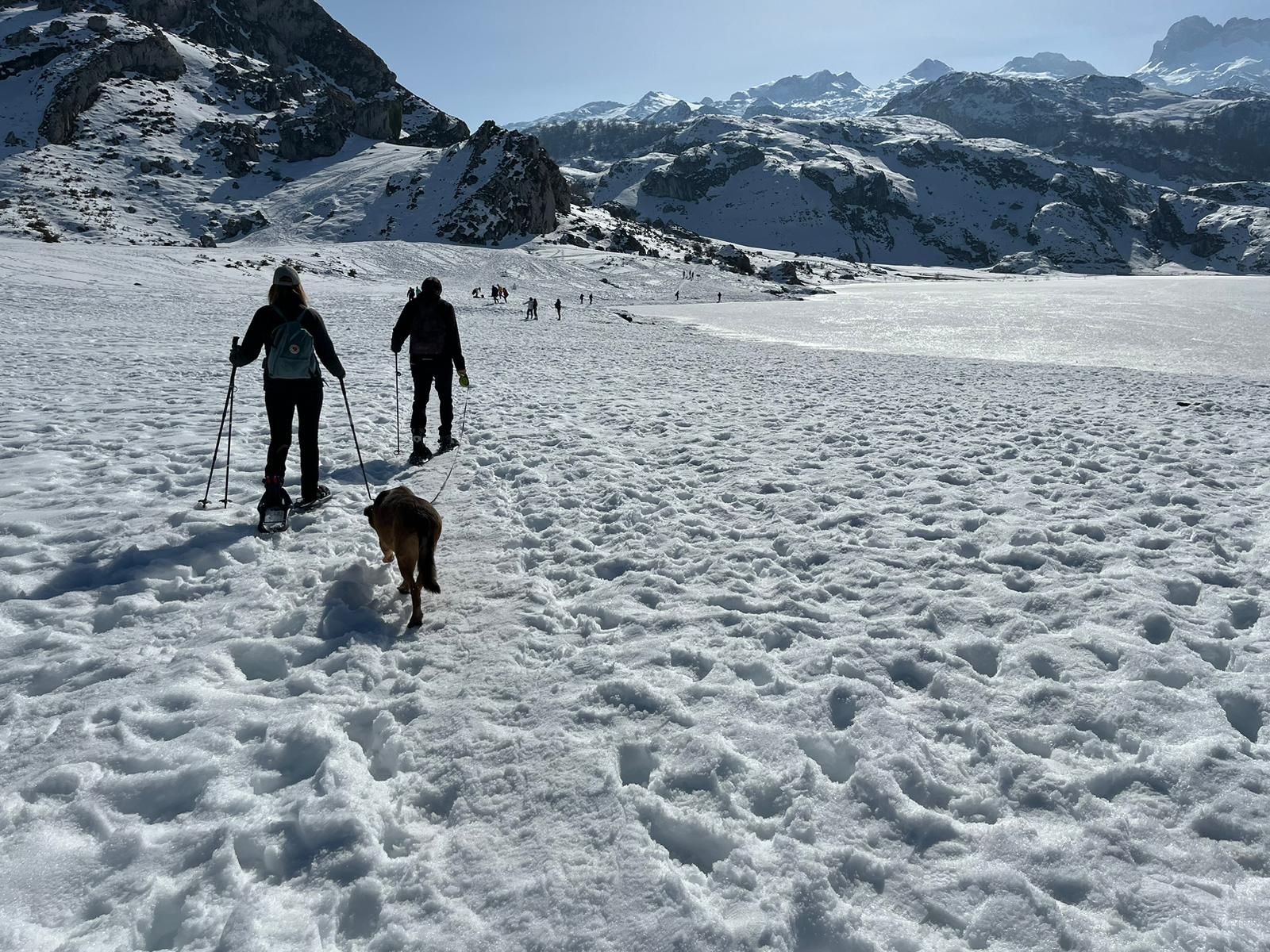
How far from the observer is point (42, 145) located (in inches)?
3701

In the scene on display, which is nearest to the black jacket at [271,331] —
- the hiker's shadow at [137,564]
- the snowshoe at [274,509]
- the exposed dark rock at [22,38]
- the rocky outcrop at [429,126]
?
the snowshoe at [274,509]

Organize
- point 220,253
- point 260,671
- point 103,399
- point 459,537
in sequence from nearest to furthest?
point 260,671 < point 459,537 < point 103,399 < point 220,253

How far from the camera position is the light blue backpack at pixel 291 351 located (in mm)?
5816

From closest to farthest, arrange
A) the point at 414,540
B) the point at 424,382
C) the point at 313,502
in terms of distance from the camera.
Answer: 1. the point at 414,540
2. the point at 313,502
3. the point at 424,382

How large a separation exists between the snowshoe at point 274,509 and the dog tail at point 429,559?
7.23ft

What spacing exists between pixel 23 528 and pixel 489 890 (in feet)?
18.3

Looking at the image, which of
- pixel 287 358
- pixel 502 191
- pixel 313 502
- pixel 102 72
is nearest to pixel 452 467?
pixel 313 502

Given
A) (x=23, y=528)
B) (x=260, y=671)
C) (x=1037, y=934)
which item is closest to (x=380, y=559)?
(x=260, y=671)

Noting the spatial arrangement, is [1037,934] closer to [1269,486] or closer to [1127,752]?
[1127,752]

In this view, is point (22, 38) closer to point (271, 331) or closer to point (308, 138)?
point (308, 138)

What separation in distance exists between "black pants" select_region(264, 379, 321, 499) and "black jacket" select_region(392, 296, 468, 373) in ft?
8.17

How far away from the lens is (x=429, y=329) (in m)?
8.66

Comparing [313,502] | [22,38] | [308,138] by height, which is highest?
[22,38]

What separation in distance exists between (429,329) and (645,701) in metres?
6.46
